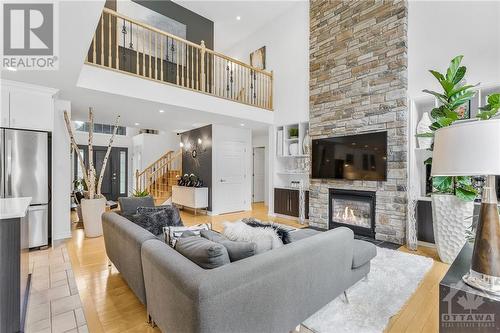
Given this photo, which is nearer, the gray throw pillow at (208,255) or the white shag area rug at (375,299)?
the gray throw pillow at (208,255)

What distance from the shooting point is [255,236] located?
1936 millimetres

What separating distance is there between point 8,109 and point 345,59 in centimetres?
567

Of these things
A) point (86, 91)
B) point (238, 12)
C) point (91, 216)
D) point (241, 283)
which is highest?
point (238, 12)

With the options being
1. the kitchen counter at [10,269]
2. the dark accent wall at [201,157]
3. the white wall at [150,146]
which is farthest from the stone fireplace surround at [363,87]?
the white wall at [150,146]

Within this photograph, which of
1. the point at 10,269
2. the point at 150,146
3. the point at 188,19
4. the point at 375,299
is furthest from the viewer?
the point at 150,146

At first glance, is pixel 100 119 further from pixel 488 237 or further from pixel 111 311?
pixel 488 237

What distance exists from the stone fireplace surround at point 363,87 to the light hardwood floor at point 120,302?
1.18 meters

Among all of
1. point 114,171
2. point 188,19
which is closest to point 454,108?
point 188,19

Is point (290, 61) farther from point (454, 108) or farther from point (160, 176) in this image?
point (160, 176)

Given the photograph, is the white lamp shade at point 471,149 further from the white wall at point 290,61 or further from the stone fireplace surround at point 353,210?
the white wall at point 290,61

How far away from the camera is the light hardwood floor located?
6.59ft

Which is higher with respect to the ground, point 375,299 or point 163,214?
point 163,214

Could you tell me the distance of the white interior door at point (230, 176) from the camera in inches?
261

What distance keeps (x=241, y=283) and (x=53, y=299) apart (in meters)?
2.24
